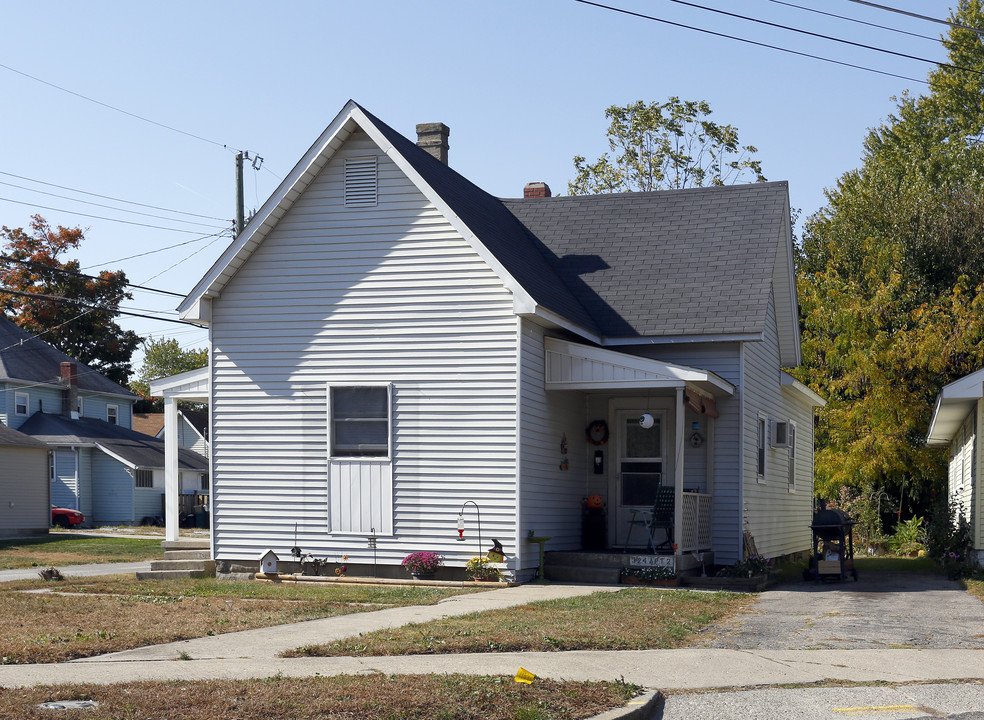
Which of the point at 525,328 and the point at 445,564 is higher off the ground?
the point at 525,328

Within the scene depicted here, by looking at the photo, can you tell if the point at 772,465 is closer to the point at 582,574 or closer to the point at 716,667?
the point at 582,574

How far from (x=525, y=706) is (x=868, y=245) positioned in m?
28.1

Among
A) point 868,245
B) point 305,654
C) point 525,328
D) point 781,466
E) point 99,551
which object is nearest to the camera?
point 305,654

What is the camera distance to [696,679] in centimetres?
797

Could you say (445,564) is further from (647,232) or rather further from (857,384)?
(857,384)

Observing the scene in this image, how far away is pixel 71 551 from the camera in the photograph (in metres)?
27.6

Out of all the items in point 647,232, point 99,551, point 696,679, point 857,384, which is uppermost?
point 647,232

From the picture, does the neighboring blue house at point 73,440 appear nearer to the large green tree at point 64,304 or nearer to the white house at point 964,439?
the large green tree at point 64,304

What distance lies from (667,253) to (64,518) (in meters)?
32.5

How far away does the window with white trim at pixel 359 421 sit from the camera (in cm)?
1627

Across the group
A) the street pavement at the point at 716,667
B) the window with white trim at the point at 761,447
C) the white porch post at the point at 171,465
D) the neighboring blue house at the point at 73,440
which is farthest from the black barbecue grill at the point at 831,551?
the neighboring blue house at the point at 73,440

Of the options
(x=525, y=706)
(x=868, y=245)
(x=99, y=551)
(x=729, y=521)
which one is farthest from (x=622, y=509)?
(x=868, y=245)

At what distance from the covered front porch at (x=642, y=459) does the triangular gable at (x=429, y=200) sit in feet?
3.56

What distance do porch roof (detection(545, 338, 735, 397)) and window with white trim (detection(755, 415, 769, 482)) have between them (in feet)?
8.69
